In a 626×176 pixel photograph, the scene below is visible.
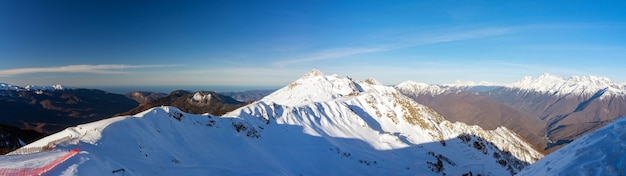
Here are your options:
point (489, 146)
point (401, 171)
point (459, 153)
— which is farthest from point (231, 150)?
point (489, 146)

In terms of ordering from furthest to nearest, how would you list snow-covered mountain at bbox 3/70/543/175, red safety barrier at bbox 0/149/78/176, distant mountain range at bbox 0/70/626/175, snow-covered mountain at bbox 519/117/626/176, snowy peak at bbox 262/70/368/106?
1. snowy peak at bbox 262/70/368/106
2. snow-covered mountain at bbox 3/70/543/175
3. red safety barrier at bbox 0/149/78/176
4. distant mountain range at bbox 0/70/626/175
5. snow-covered mountain at bbox 519/117/626/176

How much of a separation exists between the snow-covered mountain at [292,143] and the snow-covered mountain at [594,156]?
23879 mm

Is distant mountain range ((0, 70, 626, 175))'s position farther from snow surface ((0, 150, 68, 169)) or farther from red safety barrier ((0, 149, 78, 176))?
red safety barrier ((0, 149, 78, 176))

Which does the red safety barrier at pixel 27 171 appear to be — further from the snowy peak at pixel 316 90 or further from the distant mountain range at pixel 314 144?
the snowy peak at pixel 316 90

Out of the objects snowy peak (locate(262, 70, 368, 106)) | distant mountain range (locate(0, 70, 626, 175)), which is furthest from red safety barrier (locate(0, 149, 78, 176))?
snowy peak (locate(262, 70, 368, 106))

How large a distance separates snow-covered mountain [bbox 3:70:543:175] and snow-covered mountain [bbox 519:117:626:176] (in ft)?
78.3

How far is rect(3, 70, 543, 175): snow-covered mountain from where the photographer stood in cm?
3456

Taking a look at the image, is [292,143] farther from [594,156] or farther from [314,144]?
[594,156]

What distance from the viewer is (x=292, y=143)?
7369 centimetres

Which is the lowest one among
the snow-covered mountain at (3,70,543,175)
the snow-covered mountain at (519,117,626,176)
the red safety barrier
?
the snow-covered mountain at (3,70,543,175)

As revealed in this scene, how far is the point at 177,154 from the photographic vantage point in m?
42.2

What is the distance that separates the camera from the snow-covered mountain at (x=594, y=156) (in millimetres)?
11430

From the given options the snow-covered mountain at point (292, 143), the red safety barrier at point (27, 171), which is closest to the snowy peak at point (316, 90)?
the snow-covered mountain at point (292, 143)

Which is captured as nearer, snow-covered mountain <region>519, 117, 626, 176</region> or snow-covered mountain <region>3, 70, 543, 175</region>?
snow-covered mountain <region>519, 117, 626, 176</region>
